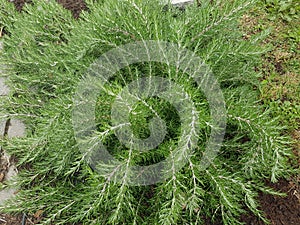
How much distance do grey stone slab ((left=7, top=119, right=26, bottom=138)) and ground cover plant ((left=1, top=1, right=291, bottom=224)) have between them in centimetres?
15

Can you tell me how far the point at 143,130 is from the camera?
82.6 inches

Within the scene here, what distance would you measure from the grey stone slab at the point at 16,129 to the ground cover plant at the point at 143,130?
15cm

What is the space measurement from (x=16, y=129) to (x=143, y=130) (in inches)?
49.9

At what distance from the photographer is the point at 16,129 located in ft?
9.23

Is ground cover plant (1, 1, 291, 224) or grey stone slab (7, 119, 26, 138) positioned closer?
ground cover plant (1, 1, 291, 224)

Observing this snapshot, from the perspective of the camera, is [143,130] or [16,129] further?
[16,129]

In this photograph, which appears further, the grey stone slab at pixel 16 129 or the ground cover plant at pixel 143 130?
the grey stone slab at pixel 16 129

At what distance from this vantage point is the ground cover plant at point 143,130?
2004mm

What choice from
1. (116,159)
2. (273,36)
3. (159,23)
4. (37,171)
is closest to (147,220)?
(116,159)

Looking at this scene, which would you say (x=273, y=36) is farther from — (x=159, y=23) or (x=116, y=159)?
(x=116, y=159)

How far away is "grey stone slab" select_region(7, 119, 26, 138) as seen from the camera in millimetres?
2783

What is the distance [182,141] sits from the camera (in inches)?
75.0

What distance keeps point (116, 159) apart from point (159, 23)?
37.8 inches

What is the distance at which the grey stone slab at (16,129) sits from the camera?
9.13 feet
